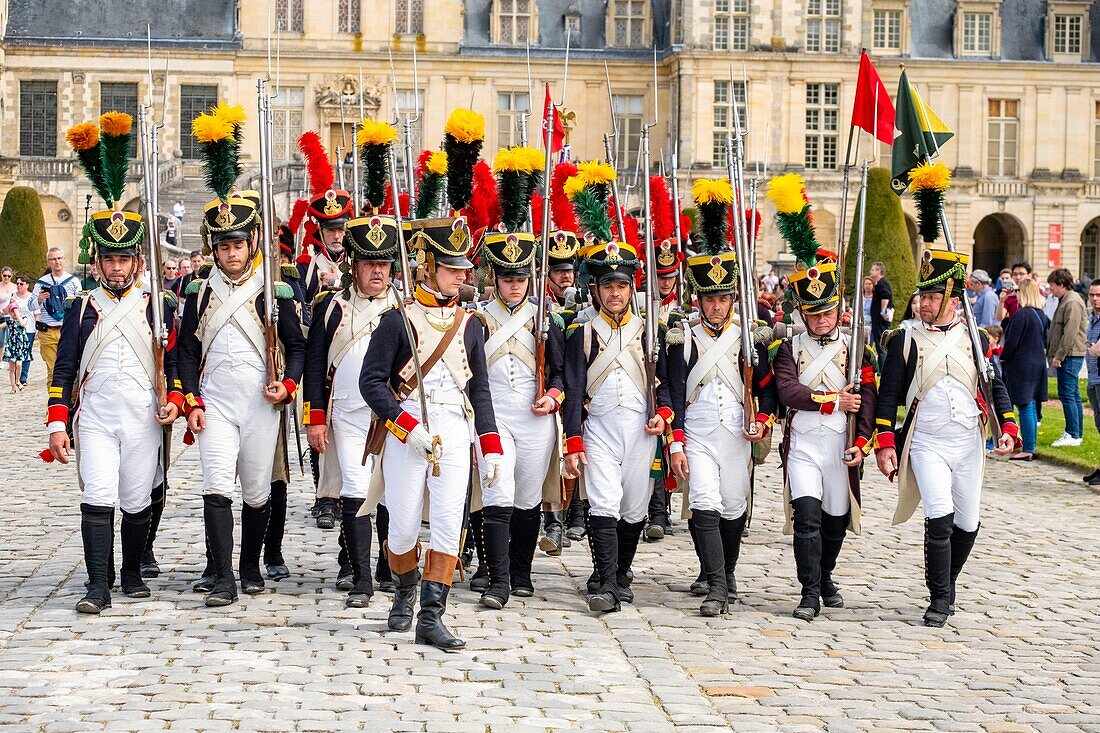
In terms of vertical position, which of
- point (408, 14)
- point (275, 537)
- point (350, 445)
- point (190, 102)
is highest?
point (408, 14)

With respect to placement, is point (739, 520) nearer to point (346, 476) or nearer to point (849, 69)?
point (346, 476)

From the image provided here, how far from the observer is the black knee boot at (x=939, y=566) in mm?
8523

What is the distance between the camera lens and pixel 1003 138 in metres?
54.2

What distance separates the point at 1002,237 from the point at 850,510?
1948 inches

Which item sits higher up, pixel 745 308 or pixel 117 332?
pixel 745 308

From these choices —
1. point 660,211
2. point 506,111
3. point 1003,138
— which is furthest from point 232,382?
point 1003,138

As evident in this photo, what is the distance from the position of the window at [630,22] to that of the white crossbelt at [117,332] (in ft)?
155

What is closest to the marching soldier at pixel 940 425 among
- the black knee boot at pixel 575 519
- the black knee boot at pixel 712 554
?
the black knee boot at pixel 712 554

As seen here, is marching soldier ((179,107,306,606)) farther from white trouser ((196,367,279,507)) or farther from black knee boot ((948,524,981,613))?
black knee boot ((948,524,981,613))

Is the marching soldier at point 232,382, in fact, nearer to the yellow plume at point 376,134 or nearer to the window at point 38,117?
the yellow plume at point 376,134

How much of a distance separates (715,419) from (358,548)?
77.8 inches

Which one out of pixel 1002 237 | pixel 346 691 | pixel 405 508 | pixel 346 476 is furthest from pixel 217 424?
pixel 1002 237

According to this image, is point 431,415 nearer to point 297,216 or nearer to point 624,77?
point 297,216

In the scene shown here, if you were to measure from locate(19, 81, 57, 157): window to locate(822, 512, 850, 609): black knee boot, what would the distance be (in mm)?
48064
